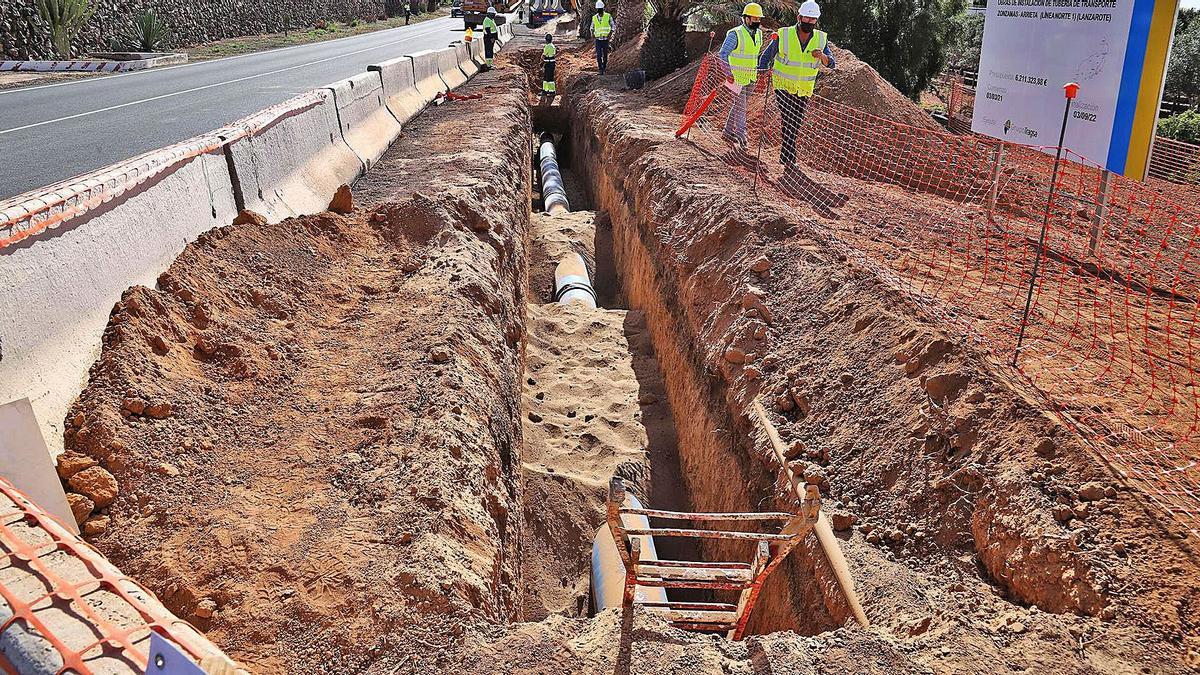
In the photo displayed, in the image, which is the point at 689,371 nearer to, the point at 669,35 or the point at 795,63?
the point at 795,63

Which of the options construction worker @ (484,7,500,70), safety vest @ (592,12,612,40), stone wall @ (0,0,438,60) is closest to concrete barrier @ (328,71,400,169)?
safety vest @ (592,12,612,40)

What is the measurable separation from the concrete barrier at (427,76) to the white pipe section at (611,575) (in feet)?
35.4

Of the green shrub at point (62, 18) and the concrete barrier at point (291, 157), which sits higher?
the green shrub at point (62, 18)

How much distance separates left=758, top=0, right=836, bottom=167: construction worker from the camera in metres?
9.64

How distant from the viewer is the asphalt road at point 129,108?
8578 mm

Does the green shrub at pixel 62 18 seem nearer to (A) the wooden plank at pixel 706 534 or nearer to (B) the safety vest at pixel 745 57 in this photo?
(B) the safety vest at pixel 745 57

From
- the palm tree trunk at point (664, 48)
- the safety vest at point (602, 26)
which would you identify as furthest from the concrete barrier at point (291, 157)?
the safety vest at point (602, 26)

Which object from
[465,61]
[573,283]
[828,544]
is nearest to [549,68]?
[465,61]

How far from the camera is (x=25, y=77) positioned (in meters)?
17.5

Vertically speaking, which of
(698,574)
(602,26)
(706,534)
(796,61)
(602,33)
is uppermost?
(602,26)

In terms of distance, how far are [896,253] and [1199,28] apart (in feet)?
75.1

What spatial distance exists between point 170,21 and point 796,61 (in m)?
25.0

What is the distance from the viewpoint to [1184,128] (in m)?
17.7

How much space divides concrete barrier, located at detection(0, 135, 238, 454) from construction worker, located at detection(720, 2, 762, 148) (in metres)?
8.34
